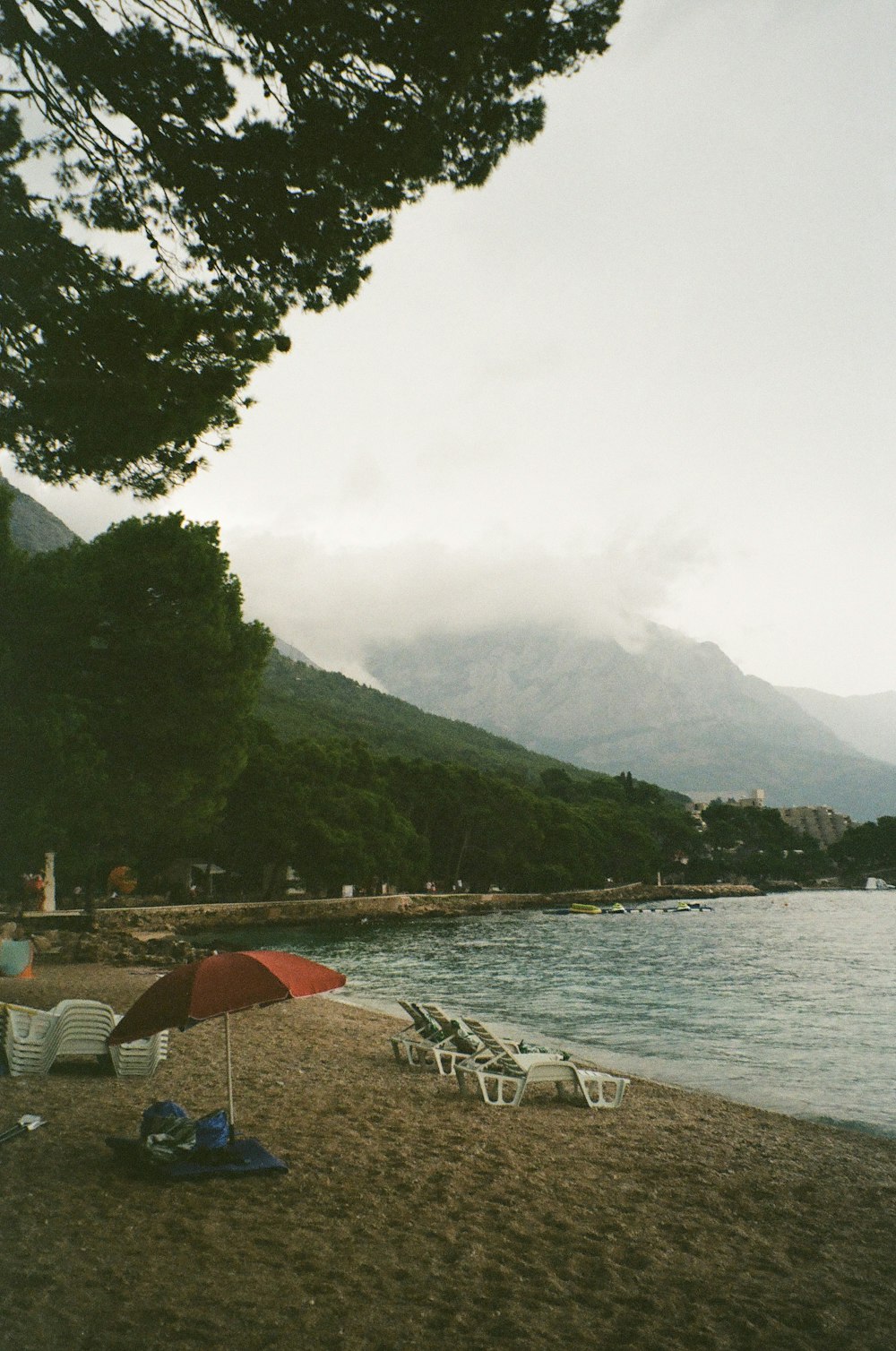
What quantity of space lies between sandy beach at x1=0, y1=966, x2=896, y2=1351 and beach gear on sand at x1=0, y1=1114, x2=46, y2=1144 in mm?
66

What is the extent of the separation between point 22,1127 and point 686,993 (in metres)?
23.1

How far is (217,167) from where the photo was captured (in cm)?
851

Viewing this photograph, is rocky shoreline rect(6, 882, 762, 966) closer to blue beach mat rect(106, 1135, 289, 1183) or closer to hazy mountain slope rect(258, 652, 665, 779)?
blue beach mat rect(106, 1135, 289, 1183)

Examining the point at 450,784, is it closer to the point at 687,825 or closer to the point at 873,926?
the point at 873,926

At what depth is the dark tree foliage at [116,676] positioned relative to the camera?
19.2 m

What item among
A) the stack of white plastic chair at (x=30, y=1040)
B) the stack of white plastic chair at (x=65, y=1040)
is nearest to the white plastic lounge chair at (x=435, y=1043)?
the stack of white plastic chair at (x=65, y=1040)

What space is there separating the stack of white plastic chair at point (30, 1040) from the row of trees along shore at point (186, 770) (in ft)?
34.2

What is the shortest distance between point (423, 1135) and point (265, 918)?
53.1 metres

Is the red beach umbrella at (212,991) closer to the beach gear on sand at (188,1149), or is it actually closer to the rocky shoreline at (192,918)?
the beach gear on sand at (188,1149)

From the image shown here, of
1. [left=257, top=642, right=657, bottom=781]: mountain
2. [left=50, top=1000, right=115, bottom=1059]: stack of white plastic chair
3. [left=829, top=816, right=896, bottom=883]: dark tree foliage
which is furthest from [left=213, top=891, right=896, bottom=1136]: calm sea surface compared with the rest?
[left=829, top=816, right=896, bottom=883]: dark tree foliage

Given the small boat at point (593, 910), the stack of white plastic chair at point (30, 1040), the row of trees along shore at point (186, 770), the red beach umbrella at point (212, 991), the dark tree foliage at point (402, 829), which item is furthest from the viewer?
the small boat at point (593, 910)

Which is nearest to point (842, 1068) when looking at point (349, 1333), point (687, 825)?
point (349, 1333)

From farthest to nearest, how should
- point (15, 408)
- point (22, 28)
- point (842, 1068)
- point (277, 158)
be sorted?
point (842, 1068)
point (15, 408)
point (277, 158)
point (22, 28)

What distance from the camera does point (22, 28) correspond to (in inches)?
302
